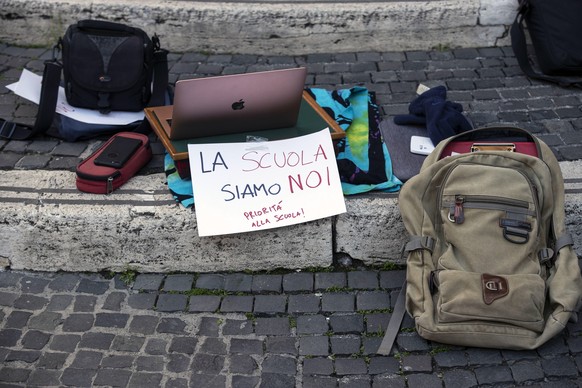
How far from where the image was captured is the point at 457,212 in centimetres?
306

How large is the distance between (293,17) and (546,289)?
2.54 meters

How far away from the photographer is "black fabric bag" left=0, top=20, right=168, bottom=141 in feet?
12.4

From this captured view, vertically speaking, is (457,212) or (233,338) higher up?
(457,212)

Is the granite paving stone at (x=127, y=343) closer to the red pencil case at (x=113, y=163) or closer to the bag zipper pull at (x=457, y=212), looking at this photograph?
the red pencil case at (x=113, y=163)

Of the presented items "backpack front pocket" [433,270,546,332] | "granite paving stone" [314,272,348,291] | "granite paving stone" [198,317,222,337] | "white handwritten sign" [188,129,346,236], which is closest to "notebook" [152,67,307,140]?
"white handwritten sign" [188,129,346,236]

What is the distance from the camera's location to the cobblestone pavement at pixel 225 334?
2.89m

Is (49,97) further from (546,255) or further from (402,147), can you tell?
(546,255)

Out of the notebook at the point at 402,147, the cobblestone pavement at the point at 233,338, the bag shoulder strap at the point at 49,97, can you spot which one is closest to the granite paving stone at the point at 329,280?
the cobblestone pavement at the point at 233,338

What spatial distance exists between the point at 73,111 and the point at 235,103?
1038 mm

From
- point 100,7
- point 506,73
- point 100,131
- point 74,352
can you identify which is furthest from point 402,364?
point 100,7

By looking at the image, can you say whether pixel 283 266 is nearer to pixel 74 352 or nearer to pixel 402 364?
pixel 402 364

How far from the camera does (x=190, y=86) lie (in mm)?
3174

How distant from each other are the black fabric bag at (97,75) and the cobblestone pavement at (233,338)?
0.80 m

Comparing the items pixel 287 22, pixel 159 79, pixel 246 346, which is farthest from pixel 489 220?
pixel 287 22
